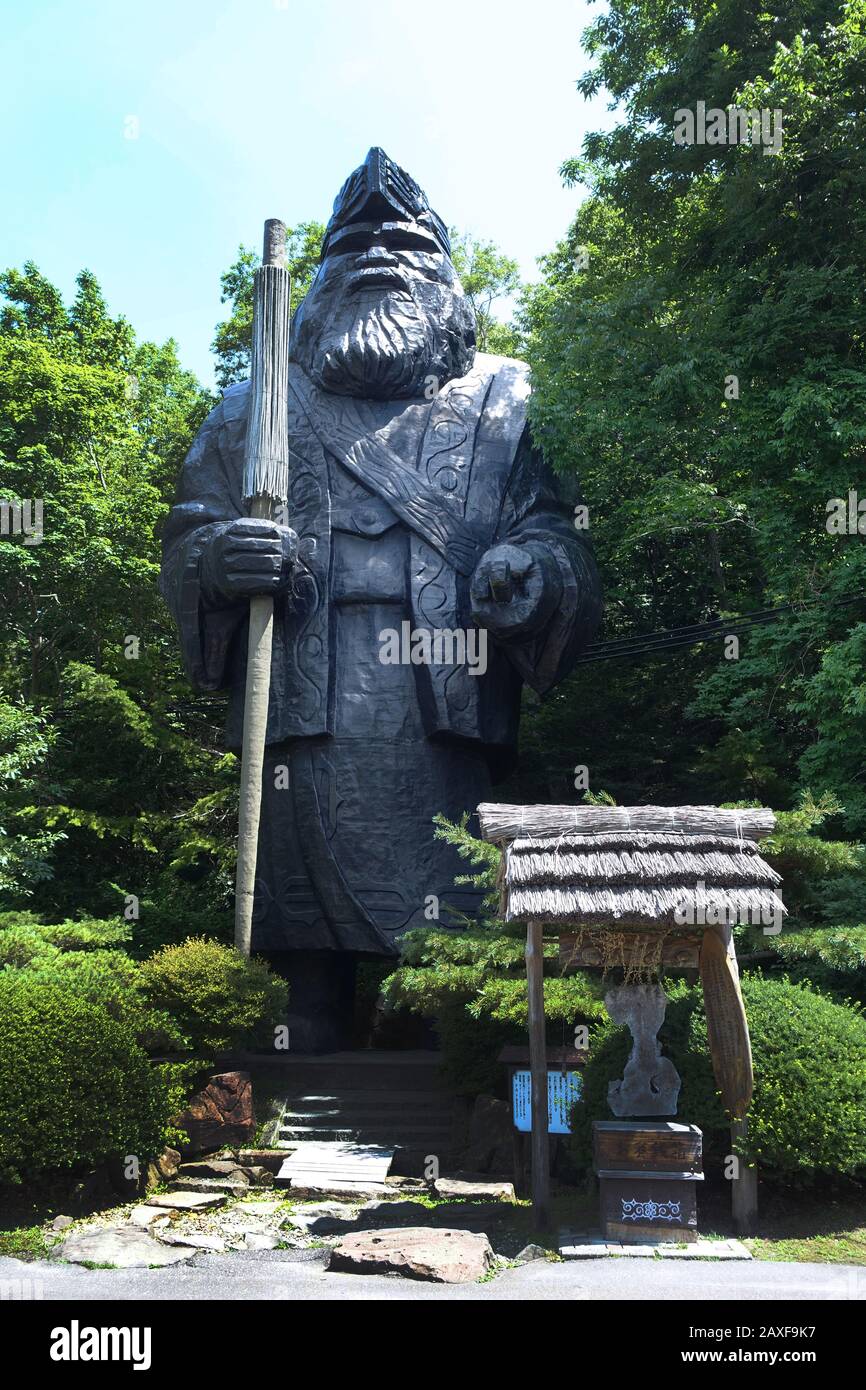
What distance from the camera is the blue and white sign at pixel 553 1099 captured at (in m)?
7.65

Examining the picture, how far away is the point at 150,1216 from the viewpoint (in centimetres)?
719

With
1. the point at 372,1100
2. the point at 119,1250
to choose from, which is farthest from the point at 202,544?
the point at 119,1250

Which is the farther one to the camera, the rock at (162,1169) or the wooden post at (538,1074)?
the rock at (162,1169)

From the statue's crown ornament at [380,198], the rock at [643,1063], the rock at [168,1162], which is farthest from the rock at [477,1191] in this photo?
the statue's crown ornament at [380,198]

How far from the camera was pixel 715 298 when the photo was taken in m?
11.8

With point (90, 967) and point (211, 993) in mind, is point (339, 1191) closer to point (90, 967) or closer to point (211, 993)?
point (211, 993)

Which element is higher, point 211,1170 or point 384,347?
point 384,347

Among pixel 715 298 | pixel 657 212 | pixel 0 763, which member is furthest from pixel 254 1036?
pixel 657 212

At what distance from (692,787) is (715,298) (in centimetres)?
475

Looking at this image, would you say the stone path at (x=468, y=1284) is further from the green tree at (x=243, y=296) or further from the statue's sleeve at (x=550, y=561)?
the green tree at (x=243, y=296)

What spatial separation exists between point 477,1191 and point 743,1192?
1.64 meters

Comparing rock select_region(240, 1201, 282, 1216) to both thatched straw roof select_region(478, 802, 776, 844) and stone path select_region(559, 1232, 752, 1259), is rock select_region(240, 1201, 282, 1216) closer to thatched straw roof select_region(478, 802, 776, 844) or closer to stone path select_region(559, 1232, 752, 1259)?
stone path select_region(559, 1232, 752, 1259)

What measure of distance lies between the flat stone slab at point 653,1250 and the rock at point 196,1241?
1816 mm
